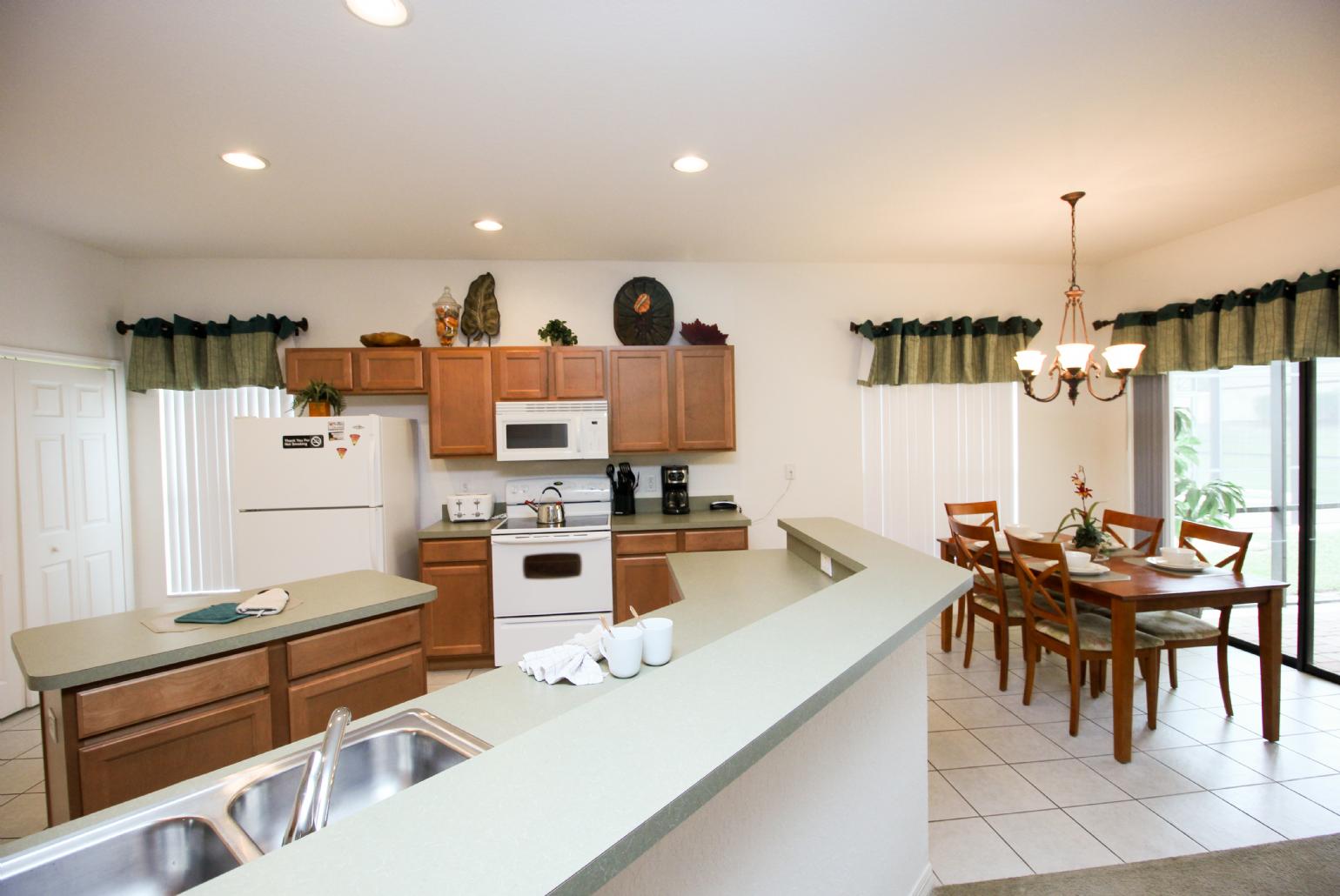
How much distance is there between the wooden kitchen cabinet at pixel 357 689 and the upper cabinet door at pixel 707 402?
231 centimetres

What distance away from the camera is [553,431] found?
392 cm

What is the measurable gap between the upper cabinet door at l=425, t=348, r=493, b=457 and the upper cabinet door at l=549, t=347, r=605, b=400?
0.42 m

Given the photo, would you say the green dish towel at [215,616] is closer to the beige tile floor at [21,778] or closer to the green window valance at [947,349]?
the beige tile floor at [21,778]

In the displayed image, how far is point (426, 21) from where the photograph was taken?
5.80 ft

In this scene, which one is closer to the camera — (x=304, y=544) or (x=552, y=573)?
(x=304, y=544)

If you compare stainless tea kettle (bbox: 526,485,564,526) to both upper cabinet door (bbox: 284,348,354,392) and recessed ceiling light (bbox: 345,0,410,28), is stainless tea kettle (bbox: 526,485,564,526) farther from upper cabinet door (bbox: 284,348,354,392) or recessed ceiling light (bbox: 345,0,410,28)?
recessed ceiling light (bbox: 345,0,410,28)

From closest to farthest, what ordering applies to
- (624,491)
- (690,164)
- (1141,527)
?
(690,164)
(1141,527)
(624,491)

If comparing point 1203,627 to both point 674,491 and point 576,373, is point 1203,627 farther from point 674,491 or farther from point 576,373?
point 576,373

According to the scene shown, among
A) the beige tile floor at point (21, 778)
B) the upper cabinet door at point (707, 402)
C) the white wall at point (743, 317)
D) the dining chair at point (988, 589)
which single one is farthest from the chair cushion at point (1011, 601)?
the beige tile floor at point (21, 778)

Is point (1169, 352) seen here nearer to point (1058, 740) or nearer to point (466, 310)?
point (1058, 740)

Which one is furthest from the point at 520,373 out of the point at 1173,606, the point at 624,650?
the point at 1173,606

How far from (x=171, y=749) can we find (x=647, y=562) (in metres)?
Result: 2.42

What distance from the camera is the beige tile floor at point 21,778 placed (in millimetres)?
2330

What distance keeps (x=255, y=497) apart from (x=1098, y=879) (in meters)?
4.15
